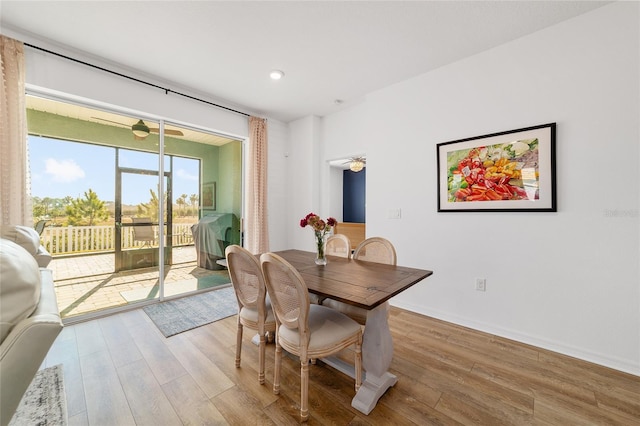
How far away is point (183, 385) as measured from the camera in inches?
71.0

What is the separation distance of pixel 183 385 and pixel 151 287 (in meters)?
2.04

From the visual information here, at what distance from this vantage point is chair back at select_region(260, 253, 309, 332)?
4.73ft

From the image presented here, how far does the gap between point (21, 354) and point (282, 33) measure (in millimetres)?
2653

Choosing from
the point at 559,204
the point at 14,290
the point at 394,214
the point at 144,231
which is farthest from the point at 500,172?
the point at 144,231

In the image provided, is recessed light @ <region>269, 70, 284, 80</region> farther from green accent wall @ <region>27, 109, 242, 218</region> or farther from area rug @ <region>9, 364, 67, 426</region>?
area rug @ <region>9, 364, 67, 426</region>

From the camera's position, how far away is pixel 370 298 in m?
1.39

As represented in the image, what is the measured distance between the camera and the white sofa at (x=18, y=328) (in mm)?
696

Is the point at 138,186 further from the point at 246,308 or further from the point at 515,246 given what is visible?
the point at 515,246

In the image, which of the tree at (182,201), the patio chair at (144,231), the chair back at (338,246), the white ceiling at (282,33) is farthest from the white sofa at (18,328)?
the tree at (182,201)

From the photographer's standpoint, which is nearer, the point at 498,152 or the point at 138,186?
the point at 498,152

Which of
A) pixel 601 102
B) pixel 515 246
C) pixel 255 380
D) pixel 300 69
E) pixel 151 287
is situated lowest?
pixel 255 380

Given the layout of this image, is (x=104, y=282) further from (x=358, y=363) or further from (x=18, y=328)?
(x=358, y=363)

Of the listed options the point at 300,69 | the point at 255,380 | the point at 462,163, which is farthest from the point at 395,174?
the point at 255,380

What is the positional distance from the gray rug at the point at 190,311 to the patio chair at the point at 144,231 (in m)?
0.82
